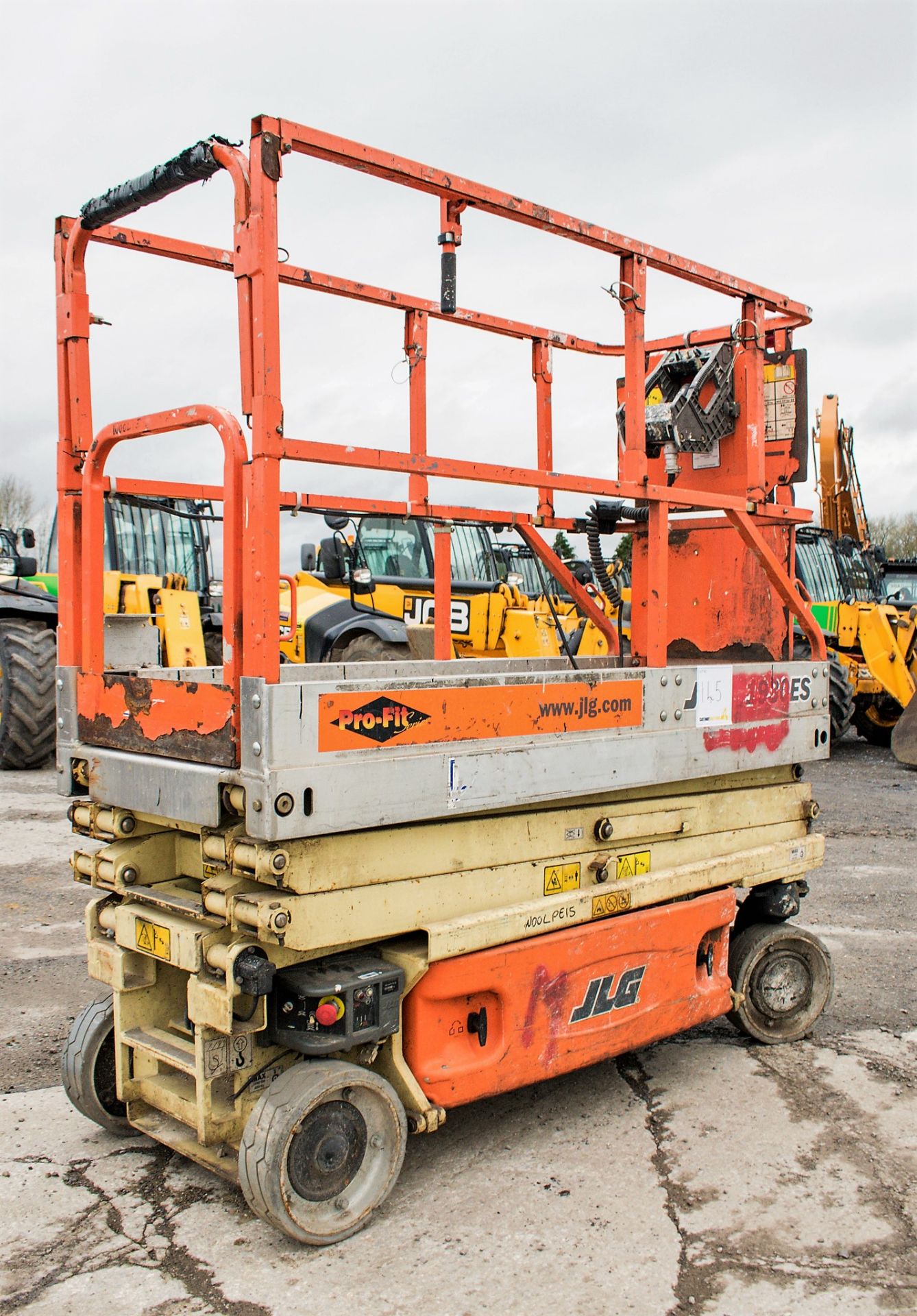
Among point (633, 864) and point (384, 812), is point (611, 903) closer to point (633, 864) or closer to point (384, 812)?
point (633, 864)

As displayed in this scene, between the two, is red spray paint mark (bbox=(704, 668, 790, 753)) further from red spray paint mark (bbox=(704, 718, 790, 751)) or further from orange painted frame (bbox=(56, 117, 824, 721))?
orange painted frame (bbox=(56, 117, 824, 721))

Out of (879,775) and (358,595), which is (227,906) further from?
(879,775)

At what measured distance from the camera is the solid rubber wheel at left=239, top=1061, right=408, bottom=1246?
2908 mm

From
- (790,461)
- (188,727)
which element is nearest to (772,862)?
A: (790,461)

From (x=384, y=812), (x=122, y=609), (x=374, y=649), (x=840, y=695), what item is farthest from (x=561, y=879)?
(x=840, y=695)

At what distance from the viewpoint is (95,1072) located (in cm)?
354

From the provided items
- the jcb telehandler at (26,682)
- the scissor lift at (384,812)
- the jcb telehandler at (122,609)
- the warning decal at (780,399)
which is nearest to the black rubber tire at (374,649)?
the jcb telehandler at (122,609)

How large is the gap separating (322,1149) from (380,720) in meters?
1.14

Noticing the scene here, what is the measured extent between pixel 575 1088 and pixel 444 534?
206cm

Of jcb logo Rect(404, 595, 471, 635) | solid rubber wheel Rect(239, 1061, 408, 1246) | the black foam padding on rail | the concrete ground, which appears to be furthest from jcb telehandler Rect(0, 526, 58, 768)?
solid rubber wheel Rect(239, 1061, 408, 1246)

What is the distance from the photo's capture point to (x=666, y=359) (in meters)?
4.69

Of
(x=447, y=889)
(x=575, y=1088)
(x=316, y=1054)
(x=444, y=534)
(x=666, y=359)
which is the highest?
(x=666, y=359)

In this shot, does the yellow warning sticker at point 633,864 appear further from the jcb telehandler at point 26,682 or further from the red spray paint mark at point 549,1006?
the jcb telehandler at point 26,682

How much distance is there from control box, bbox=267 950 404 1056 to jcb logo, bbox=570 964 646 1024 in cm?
73
